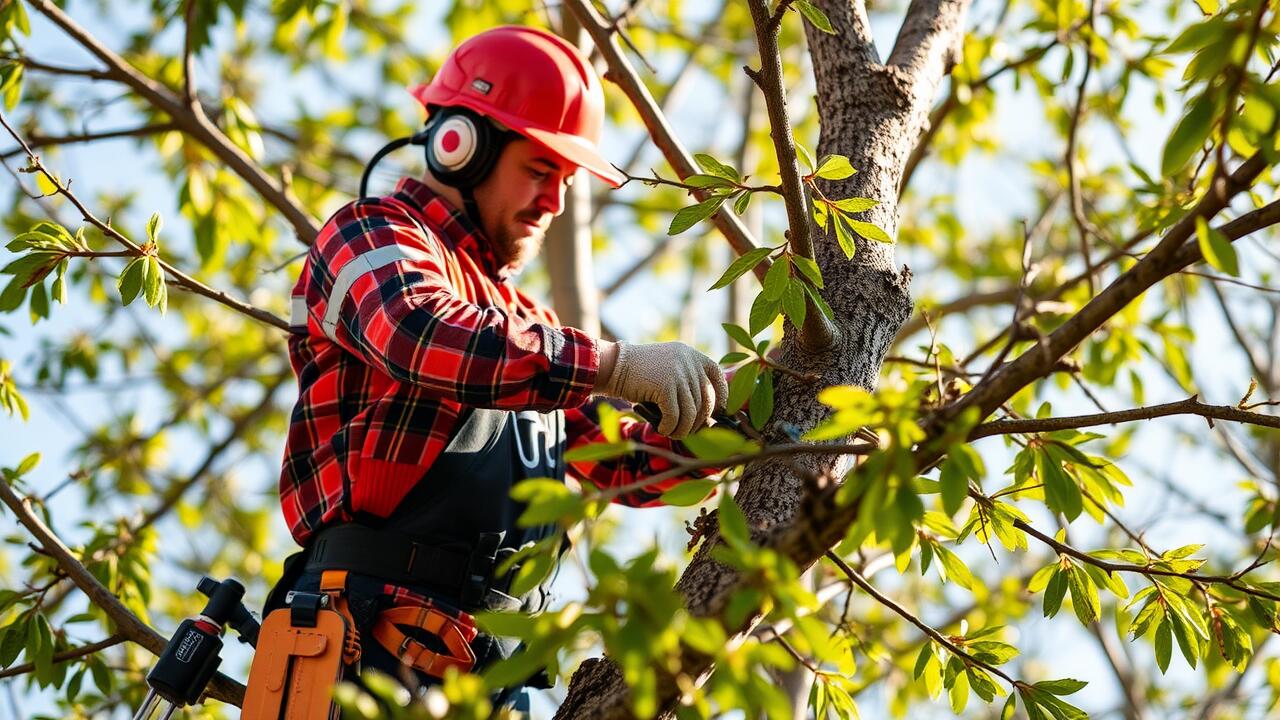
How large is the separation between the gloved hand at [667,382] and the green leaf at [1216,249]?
0.87m

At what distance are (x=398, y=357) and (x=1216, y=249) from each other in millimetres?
1191

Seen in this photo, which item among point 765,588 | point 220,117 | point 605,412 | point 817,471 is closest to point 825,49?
point 817,471

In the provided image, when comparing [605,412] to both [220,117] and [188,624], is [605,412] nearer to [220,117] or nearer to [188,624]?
[188,624]

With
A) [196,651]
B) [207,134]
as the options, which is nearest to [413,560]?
[196,651]

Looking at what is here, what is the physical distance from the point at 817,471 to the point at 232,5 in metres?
2.78

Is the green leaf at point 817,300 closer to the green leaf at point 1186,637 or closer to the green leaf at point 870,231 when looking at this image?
the green leaf at point 870,231

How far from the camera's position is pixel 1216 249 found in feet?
3.99

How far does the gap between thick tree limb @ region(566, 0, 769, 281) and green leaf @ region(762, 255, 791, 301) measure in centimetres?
61

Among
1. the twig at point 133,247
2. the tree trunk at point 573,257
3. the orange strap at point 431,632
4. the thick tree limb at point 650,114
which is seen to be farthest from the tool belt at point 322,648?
the tree trunk at point 573,257

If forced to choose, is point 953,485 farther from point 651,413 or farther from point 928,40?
point 928,40

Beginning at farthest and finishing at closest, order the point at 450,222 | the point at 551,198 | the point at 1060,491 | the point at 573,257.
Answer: the point at 573,257 → the point at 551,198 → the point at 450,222 → the point at 1060,491

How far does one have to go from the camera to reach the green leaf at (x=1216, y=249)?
1.21 m

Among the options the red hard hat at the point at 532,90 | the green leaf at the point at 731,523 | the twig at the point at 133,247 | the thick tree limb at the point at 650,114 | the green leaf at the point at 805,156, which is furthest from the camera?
the red hard hat at the point at 532,90

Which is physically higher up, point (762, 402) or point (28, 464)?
point (28, 464)
